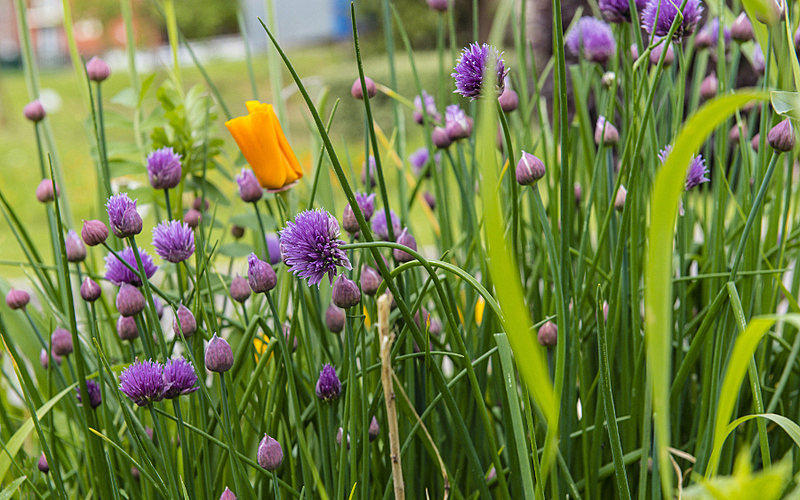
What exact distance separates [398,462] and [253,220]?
0.43 m

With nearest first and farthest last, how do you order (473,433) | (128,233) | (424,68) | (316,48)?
1. (128,233)
2. (473,433)
3. (424,68)
4. (316,48)

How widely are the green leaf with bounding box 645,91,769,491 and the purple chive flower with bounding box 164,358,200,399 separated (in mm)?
367

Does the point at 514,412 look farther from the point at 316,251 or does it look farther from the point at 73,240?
the point at 73,240

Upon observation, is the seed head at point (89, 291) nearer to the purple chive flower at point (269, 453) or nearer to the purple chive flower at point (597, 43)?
the purple chive flower at point (269, 453)

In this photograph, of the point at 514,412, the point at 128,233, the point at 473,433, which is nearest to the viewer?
the point at 514,412

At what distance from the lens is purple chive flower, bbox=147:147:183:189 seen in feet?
1.95

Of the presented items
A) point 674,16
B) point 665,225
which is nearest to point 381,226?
point 674,16

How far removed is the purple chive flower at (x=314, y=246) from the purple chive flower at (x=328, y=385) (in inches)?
3.9

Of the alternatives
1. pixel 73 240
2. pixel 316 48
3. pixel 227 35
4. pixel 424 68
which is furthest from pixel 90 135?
pixel 227 35

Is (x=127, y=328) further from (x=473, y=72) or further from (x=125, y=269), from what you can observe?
(x=473, y=72)

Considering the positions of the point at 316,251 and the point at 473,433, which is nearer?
the point at 316,251

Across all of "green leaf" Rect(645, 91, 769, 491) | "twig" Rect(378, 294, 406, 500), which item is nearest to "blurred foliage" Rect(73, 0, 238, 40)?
"twig" Rect(378, 294, 406, 500)

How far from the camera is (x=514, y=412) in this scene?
1.22ft

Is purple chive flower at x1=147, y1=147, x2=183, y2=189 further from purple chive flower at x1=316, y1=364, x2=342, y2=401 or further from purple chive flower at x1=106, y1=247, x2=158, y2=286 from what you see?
purple chive flower at x1=316, y1=364, x2=342, y2=401
